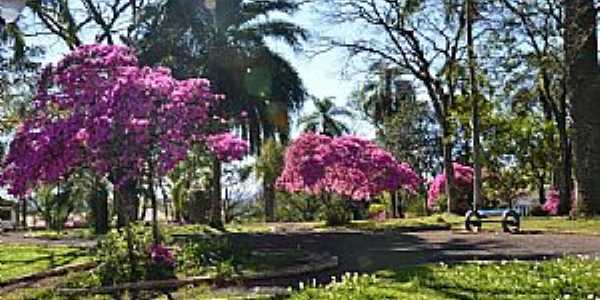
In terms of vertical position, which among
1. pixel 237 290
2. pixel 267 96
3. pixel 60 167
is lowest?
pixel 237 290

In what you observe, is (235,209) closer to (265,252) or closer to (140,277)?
(265,252)

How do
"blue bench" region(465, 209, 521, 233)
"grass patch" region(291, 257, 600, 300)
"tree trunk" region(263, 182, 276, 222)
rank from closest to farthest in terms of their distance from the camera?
"grass patch" region(291, 257, 600, 300)
"blue bench" region(465, 209, 521, 233)
"tree trunk" region(263, 182, 276, 222)

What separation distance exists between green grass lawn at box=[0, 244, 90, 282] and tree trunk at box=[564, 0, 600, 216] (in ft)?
40.2

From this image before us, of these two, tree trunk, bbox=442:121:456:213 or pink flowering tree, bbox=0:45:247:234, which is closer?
pink flowering tree, bbox=0:45:247:234

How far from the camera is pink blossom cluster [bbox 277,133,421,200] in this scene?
28938mm

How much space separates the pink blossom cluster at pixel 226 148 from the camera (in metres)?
14.4

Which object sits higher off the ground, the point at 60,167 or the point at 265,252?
the point at 60,167

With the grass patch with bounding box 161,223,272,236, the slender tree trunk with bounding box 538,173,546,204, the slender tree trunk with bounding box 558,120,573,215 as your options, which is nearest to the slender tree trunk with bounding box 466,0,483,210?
the slender tree trunk with bounding box 558,120,573,215

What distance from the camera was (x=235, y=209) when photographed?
47.3 m

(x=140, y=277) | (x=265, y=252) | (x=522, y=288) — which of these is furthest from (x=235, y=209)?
(x=522, y=288)

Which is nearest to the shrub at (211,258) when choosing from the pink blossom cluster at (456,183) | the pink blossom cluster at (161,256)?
the pink blossom cluster at (161,256)

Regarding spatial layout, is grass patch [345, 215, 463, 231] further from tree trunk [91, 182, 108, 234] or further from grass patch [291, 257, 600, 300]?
grass patch [291, 257, 600, 300]

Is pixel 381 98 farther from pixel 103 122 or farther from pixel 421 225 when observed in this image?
pixel 103 122

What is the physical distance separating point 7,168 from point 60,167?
107cm
